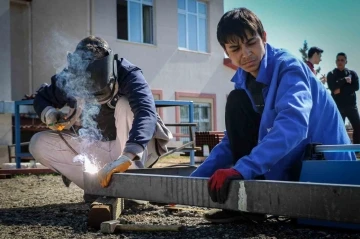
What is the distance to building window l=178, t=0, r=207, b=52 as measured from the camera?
16031 mm

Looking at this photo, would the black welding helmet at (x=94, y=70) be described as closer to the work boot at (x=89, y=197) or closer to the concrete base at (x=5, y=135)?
the work boot at (x=89, y=197)

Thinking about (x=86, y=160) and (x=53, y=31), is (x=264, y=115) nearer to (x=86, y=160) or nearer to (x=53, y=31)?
(x=86, y=160)

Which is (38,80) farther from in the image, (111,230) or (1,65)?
(111,230)

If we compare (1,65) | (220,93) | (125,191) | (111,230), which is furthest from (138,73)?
(220,93)

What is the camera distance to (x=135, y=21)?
14531 millimetres

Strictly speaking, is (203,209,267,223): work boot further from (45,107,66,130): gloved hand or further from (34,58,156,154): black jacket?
(45,107,66,130): gloved hand

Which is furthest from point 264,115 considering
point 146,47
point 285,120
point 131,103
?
point 146,47

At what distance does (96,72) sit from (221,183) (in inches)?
65.8

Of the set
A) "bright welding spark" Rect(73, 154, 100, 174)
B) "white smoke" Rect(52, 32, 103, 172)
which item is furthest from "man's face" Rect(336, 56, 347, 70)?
"bright welding spark" Rect(73, 154, 100, 174)

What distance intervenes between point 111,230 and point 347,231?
132 cm

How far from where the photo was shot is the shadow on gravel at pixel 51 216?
11.0ft

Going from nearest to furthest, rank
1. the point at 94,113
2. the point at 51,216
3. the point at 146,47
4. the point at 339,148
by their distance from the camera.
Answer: the point at 339,148
the point at 51,216
the point at 94,113
the point at 146,47

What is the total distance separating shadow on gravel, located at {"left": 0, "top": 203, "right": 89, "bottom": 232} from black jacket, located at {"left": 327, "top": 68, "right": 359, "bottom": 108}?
247 inches

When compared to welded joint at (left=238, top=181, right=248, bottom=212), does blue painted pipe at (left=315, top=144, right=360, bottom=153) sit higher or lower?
higher
